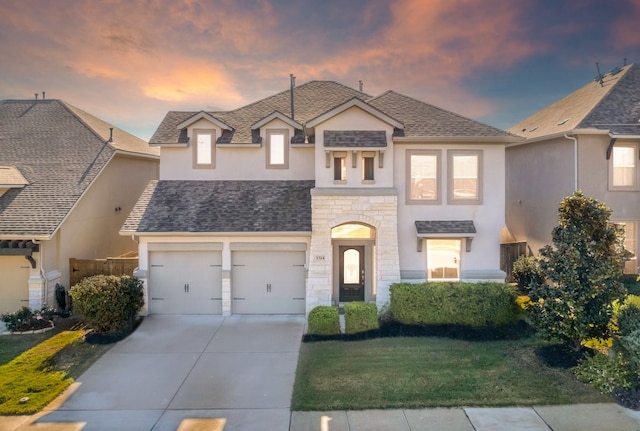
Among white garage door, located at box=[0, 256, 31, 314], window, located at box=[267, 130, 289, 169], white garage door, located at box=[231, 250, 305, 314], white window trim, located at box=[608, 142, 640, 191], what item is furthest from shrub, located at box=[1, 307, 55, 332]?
white window trim, located at box=[608, 142, 640, 191]

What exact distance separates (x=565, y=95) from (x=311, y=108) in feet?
42.8

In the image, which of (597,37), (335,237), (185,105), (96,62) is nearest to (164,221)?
(335,237)

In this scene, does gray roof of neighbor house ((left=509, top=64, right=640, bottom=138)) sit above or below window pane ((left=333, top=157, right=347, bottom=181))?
above

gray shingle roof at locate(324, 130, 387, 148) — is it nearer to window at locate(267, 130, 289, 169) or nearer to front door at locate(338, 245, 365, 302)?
window at locate(267, 130, 289, 169)

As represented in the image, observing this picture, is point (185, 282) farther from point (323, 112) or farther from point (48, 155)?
point (323, 112)

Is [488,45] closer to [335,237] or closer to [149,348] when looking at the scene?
[335,237]

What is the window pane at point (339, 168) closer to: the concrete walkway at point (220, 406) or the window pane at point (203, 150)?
the window pane at point (203, 150)

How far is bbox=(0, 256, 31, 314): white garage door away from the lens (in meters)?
14.3

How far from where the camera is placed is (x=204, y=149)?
54.2ft

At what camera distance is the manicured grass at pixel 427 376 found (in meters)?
8.56

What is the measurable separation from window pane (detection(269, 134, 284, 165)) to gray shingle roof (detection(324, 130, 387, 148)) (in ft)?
7.92

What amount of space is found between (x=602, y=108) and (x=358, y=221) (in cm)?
1101

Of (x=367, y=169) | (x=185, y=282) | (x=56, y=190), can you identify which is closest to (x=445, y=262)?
(x=367, y=169)

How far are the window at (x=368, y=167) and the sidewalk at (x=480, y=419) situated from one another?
26.9 ft
